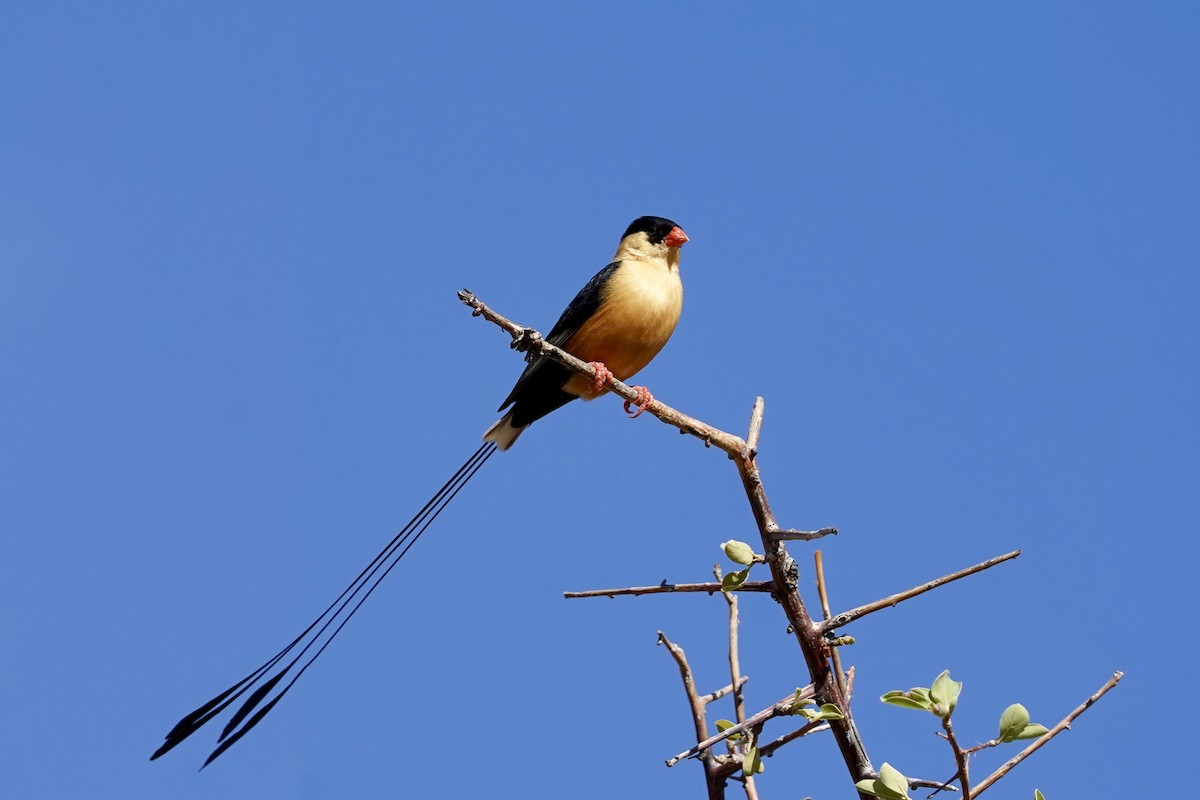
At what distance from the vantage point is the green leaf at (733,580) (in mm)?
2267

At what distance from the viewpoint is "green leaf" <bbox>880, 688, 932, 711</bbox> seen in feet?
6.19

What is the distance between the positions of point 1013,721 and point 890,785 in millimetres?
244

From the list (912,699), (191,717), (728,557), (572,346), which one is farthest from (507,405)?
(912,699)

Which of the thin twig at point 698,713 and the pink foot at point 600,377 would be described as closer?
the thin twig at point 698,713

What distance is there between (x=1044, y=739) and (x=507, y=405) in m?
3.41

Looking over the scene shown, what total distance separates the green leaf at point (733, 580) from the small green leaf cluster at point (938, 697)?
0.46 m

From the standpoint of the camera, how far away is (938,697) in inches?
73.0

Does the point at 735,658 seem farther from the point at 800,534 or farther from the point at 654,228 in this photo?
the point at 654,228

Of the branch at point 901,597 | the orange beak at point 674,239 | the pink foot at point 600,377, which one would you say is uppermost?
the orange beak at point 674,239

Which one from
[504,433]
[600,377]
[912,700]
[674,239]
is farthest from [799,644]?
[674,239]

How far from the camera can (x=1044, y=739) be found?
1.94 m

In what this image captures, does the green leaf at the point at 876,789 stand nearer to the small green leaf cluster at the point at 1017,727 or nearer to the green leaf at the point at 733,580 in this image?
the small green leaf cluster at the point at 1017,727

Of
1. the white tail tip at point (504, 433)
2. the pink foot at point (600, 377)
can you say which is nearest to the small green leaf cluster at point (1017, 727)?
the pink foot at point (600, 377)

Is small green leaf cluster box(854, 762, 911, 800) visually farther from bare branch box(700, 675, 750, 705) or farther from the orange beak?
the orange beak
